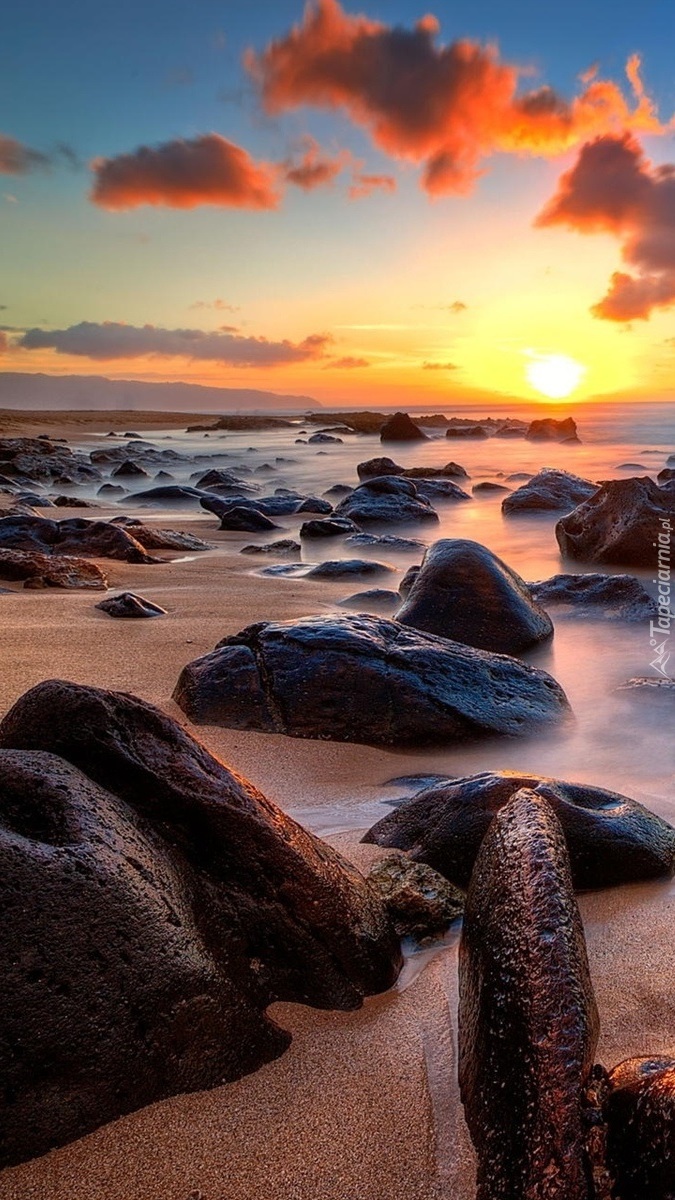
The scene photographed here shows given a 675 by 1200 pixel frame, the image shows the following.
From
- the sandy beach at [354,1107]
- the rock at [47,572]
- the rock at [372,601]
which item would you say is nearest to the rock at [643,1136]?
the sandy beach at [354,1107]

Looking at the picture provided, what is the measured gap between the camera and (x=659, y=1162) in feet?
4.29

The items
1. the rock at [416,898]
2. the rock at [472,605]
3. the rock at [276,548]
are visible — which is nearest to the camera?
the rock at [416,898]

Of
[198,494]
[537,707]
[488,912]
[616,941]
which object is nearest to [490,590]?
[537,707]

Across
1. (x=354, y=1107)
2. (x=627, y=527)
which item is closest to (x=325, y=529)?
(x=627, y=527)

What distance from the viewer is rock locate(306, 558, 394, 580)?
840 centimetres

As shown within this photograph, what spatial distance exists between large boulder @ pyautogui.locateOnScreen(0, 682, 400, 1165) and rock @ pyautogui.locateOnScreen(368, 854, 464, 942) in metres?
0.13

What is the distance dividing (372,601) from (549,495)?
28.7ft

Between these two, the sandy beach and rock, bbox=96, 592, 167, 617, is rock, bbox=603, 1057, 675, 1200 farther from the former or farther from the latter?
rock, bbox=96, 592, 167, 617

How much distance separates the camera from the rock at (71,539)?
8758mm

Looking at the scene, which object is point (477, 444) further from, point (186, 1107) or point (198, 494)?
point (186, 1107)

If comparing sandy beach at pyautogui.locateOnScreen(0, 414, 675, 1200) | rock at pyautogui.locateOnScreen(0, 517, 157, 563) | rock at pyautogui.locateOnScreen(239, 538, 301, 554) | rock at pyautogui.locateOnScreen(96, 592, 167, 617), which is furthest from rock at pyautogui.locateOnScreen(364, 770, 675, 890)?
rock at pyautogui.locateOnScreen(239, 538, 301, 554)

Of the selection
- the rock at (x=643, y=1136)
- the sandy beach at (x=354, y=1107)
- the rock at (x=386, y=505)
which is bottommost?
the sandy beach at (x=354, y=1107)

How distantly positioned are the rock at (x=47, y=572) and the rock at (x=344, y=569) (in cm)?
213

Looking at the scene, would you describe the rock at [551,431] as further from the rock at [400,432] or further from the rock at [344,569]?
the rock at [344,569]
